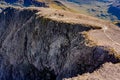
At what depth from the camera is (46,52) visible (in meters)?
84.1

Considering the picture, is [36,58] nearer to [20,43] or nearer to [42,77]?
[42,77]

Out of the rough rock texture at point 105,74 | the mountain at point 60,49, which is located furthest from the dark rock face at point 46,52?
the rough rock texture at point 105,74

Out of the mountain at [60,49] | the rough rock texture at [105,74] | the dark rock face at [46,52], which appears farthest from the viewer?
the dark rock face at [46,52]

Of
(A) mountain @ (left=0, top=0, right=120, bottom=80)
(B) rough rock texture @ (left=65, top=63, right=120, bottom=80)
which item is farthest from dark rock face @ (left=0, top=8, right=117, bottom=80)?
(B) rough rock texture @ (left=65, top=63, right=120, bottom=80)

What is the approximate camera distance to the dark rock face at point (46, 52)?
6084 cm

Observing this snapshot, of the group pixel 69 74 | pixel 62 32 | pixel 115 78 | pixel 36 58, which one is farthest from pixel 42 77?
pixel 115 78

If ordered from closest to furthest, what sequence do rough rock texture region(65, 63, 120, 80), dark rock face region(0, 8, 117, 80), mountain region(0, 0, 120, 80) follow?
rough rock texture region(65, 63, 120, 80), mountain region(0, 0, 120, 80), dark rock face region(0, 8, 117, 80)

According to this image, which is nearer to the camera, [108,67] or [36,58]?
[108,67]

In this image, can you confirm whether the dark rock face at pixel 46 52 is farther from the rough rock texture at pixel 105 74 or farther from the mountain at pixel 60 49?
the rough rock texture at pixel 105 74

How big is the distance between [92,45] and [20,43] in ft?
148

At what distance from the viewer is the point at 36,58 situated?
8806 cm

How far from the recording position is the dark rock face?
6084 cm

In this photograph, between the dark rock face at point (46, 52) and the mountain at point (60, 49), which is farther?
the dark rock face at point (46, 52)

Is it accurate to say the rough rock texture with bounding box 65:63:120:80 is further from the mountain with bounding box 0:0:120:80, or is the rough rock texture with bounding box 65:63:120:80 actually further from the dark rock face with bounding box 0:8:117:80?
the dark rock face with bounding box 0:8:117:80
